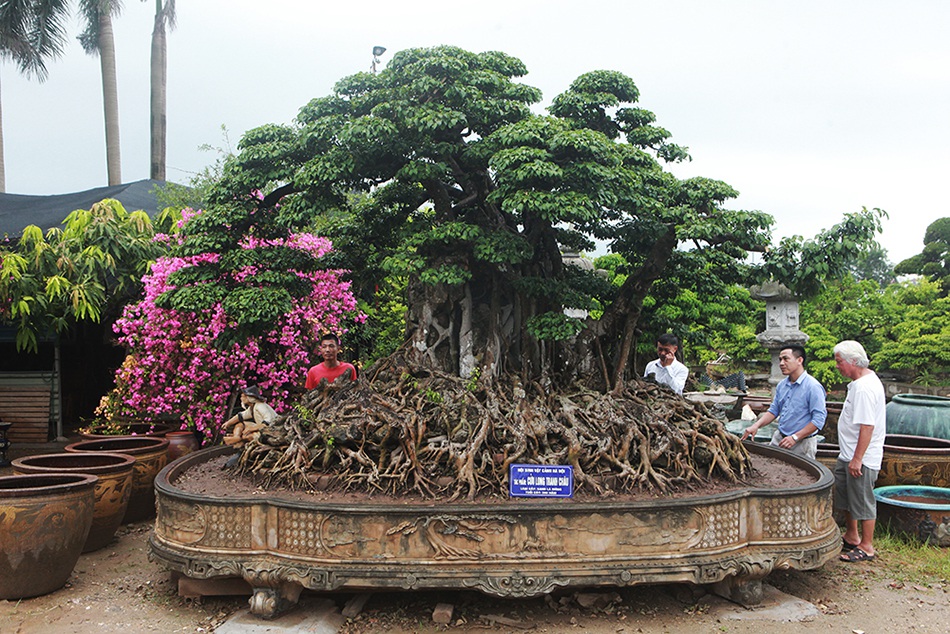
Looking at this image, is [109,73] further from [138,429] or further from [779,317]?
[779,317]

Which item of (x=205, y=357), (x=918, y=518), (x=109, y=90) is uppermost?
(x=109, y=90)

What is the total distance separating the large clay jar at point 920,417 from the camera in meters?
7.60

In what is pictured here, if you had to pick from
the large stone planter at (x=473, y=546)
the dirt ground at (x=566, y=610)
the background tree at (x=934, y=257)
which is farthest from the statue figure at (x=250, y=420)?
the background tree at (x=934, y=257)

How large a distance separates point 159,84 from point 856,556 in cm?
2167

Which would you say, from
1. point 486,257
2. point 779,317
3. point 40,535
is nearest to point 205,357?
point 40,535

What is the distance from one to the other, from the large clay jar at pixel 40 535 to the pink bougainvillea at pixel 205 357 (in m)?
3.37

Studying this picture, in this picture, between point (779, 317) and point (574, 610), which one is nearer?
point (574, 610)

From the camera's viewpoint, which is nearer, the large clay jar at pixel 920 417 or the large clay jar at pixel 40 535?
the large clay jar at pixel 40 535

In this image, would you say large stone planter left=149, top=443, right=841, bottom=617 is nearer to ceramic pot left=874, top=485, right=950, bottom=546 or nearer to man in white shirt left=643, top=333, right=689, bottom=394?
ceramic pot left=874, top=485, right=950, bottom=546

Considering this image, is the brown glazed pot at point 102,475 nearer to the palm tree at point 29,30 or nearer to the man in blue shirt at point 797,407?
the man in blue shirt at point 797,407

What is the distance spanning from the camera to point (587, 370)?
7.24 m

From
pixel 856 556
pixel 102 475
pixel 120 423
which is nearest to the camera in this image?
pixel 856 556

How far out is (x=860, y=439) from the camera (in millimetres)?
5223

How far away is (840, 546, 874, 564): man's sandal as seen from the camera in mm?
5508
